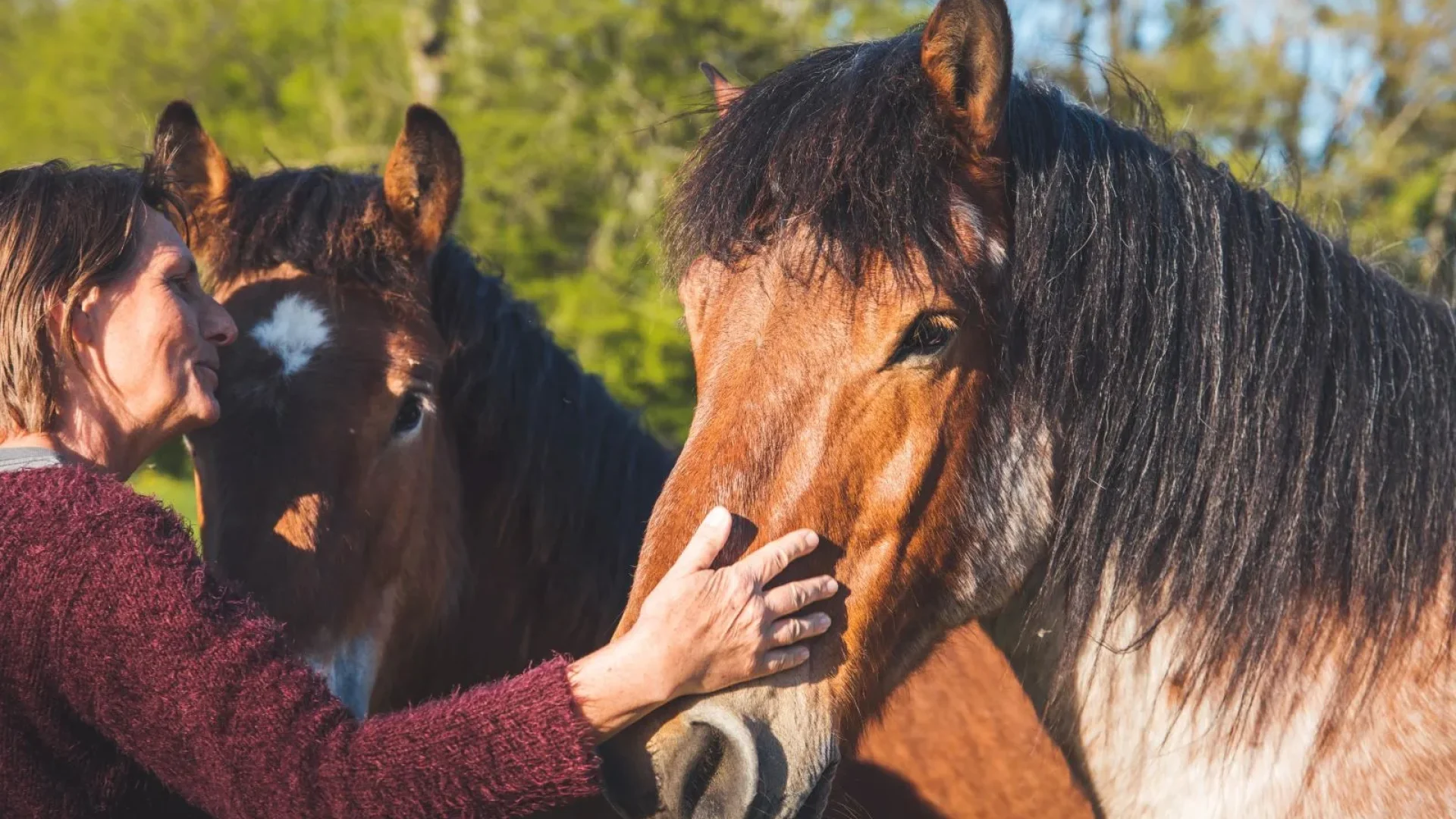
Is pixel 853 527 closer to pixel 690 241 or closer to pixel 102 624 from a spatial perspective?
pixel 690 241

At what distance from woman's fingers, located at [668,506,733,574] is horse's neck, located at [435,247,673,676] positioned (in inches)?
51.5

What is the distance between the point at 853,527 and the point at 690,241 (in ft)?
2.05

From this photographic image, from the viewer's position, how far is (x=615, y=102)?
1311cm

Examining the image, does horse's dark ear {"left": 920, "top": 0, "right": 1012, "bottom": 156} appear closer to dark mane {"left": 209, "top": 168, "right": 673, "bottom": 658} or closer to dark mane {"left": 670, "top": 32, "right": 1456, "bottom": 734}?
dark mane {"left": 670, "top": 32, "right": 1456, "bottom": 734}

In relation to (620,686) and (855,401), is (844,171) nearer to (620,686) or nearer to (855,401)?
(855,401)

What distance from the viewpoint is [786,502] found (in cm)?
188

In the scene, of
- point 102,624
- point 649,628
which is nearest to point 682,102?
point 649,628

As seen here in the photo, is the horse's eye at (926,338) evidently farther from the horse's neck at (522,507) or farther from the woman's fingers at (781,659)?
the horse's neck at (522,507)

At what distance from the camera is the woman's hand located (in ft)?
5.81

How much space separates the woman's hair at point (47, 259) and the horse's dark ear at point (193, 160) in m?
0.78

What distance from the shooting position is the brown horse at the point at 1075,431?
1926 millimetres

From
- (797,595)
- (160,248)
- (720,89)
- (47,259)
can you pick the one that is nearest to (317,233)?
(160,248)

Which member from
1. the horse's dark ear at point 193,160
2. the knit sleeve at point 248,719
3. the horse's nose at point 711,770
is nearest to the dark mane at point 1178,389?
the horse's nose at point 711,770

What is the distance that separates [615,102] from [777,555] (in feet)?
39.1
